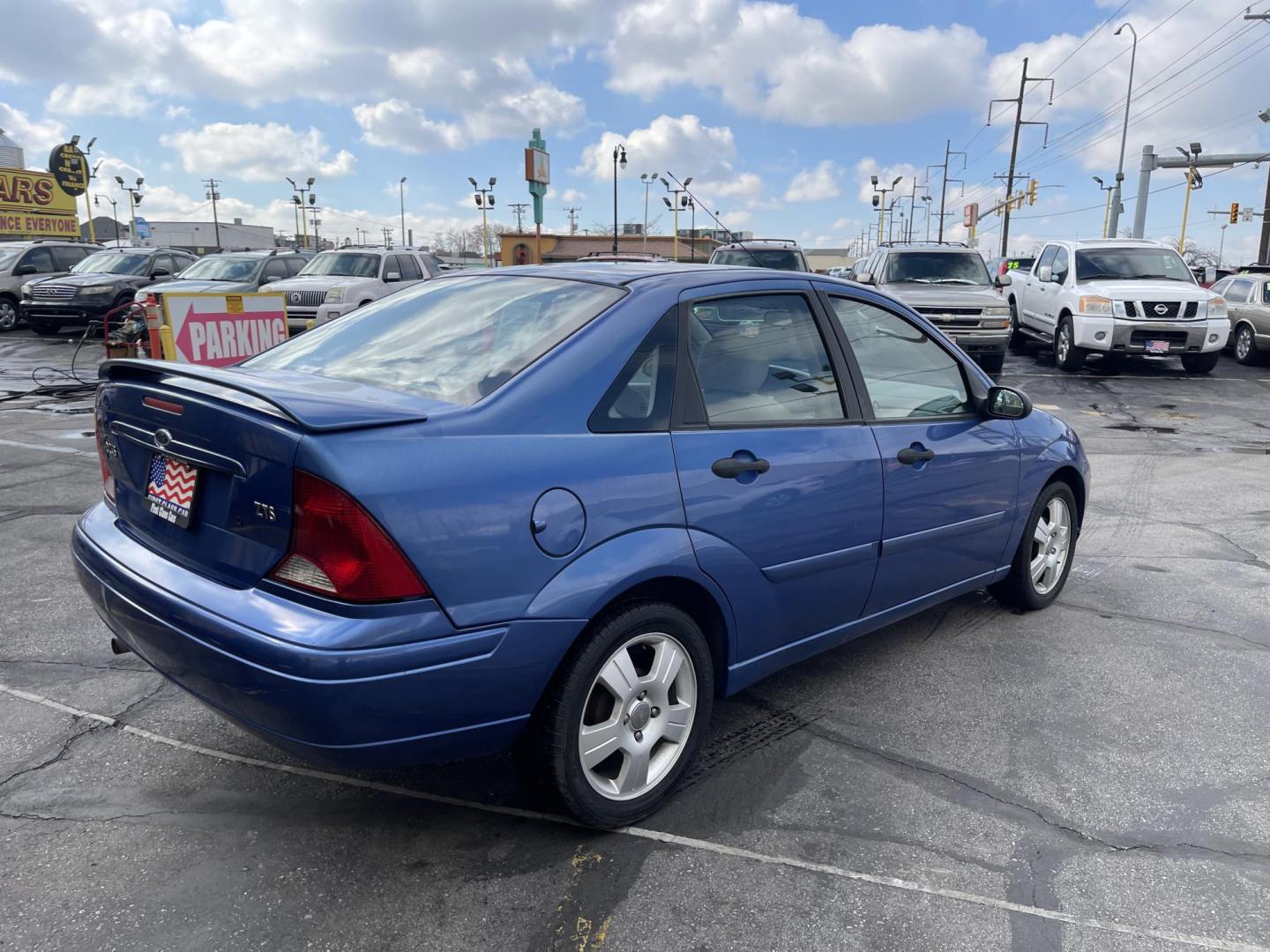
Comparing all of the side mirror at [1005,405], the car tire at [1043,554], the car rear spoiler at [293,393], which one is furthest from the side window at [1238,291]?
the car rear spoiler at [293,393]

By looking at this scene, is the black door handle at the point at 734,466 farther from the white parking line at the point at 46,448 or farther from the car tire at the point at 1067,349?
the car tire at the point at 1067,349

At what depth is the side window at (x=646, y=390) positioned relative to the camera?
2762mm

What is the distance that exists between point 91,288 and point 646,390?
20801 millimetres

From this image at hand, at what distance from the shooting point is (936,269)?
15.3 m

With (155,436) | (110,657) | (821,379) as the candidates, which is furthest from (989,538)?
(110,657)

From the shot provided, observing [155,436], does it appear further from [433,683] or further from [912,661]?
[912,661]

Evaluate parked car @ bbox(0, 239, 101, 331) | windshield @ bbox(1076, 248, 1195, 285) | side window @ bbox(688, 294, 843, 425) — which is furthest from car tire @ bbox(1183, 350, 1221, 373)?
parked car @ bbox(0, 239, 101, 331)

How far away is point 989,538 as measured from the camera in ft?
14.0

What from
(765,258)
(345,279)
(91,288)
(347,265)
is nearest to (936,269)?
(765,258)

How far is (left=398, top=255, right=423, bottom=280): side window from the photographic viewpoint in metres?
18.4

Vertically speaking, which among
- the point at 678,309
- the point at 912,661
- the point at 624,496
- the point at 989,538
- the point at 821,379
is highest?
the point at 678,309

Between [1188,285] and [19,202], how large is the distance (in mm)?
46174

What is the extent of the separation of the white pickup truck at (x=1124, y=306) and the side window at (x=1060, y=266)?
15 millimetres

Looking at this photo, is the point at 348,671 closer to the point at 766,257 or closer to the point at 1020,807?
the point at 1020,807
